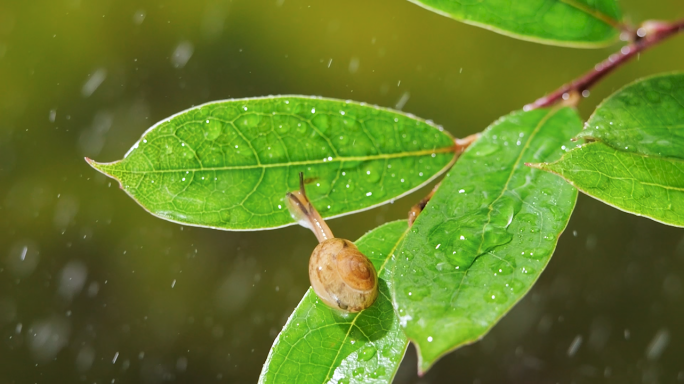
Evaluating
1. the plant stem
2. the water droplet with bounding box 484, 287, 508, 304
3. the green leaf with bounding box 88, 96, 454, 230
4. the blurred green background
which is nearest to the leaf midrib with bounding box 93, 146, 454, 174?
the green leaf with bounding box 88, 96, 454, 230

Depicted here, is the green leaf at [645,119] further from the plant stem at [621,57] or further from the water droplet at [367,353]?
the water droplet at [367,353]

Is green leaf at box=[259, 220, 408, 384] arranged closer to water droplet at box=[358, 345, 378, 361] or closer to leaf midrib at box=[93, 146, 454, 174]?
water droplet at box=[358, 345, 378, 361]

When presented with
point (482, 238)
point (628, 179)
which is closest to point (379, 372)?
point (482, 238)

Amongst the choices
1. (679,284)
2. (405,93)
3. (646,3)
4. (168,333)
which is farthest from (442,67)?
(168,333)

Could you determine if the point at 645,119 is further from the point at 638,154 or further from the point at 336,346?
the point at 336,346

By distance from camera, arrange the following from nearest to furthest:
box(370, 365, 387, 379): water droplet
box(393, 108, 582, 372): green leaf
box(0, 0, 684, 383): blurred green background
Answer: box(393, 108, 582, 372): green leaf, box(370, 365, 387, 379): water droplet, box(0, 0, 684, 383): blurred green background

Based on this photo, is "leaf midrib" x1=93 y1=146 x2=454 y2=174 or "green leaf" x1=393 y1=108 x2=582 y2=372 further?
"leaf midrib" x1=93 y1=146 x2=454 y2=174

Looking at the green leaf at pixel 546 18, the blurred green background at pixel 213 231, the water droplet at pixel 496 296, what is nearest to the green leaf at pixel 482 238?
the water droplet at pixel 496 296
